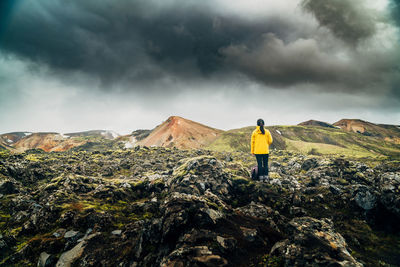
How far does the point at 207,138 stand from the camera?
19625 cm

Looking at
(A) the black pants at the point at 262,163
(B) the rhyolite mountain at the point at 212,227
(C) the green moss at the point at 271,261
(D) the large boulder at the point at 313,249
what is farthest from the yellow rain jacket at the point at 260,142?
(C) the green moss at the point at 271,261

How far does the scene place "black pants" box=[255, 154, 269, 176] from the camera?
62.5ft

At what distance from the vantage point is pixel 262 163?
20.9 metres

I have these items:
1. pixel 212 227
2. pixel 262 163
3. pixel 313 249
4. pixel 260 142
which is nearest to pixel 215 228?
pixel 212 227

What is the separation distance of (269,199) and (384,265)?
9.55m

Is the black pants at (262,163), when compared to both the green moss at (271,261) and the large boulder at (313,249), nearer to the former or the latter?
the large boulder at (313,249)

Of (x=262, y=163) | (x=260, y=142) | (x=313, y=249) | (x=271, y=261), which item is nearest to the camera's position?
(x=313, y=249)

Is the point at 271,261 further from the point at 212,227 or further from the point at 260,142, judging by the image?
the point at 260,142

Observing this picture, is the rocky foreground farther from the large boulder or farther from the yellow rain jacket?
the yellow rain jacket

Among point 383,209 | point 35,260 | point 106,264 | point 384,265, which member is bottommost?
point 35,260

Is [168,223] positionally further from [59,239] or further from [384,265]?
[384,265]

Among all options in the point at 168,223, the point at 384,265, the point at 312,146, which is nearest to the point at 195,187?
the point at 168,223

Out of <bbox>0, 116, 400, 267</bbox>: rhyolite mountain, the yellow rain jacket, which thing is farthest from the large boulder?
the yellow rain jacket

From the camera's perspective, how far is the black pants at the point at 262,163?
1906 centimetres
